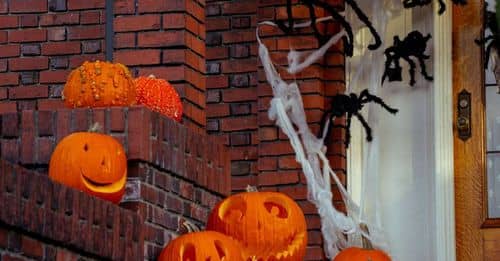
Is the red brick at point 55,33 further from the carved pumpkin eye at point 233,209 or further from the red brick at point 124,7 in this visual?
the carved pumpkin eye at point 233,209

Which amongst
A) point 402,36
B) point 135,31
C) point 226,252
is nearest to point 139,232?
point 226,252

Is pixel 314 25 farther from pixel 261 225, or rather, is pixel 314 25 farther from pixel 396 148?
pixel 261 225

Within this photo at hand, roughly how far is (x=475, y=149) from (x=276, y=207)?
176 centimetres

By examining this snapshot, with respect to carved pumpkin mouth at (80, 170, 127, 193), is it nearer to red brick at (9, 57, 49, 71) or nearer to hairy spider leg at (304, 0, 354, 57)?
red brick at (9, 57, 49, 71)

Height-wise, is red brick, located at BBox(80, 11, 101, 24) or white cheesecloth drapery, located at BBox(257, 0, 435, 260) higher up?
red brick, located at BBox(80, 11, 101, 24)

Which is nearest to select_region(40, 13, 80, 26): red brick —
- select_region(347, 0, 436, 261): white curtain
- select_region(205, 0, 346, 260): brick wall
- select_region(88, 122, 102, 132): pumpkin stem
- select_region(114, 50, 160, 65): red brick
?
select_region(205, 0, 346, 260): brick wall

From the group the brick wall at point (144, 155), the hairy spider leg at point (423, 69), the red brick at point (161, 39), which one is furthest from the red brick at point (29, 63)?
the hairy spider leg at point (423, 69)

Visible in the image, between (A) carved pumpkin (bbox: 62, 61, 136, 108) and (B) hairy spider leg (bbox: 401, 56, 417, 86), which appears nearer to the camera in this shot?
(A) carved pumpkin (bbox: 62, 61, 136, 108)

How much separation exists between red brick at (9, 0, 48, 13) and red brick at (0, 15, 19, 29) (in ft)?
0.13

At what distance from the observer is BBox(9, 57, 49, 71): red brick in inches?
325

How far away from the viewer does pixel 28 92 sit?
8227mm

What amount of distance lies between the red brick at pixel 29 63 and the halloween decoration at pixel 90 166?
2.25 meters

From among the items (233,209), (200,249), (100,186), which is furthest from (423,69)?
(100,186)

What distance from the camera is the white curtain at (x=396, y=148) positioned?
8.35 meters
